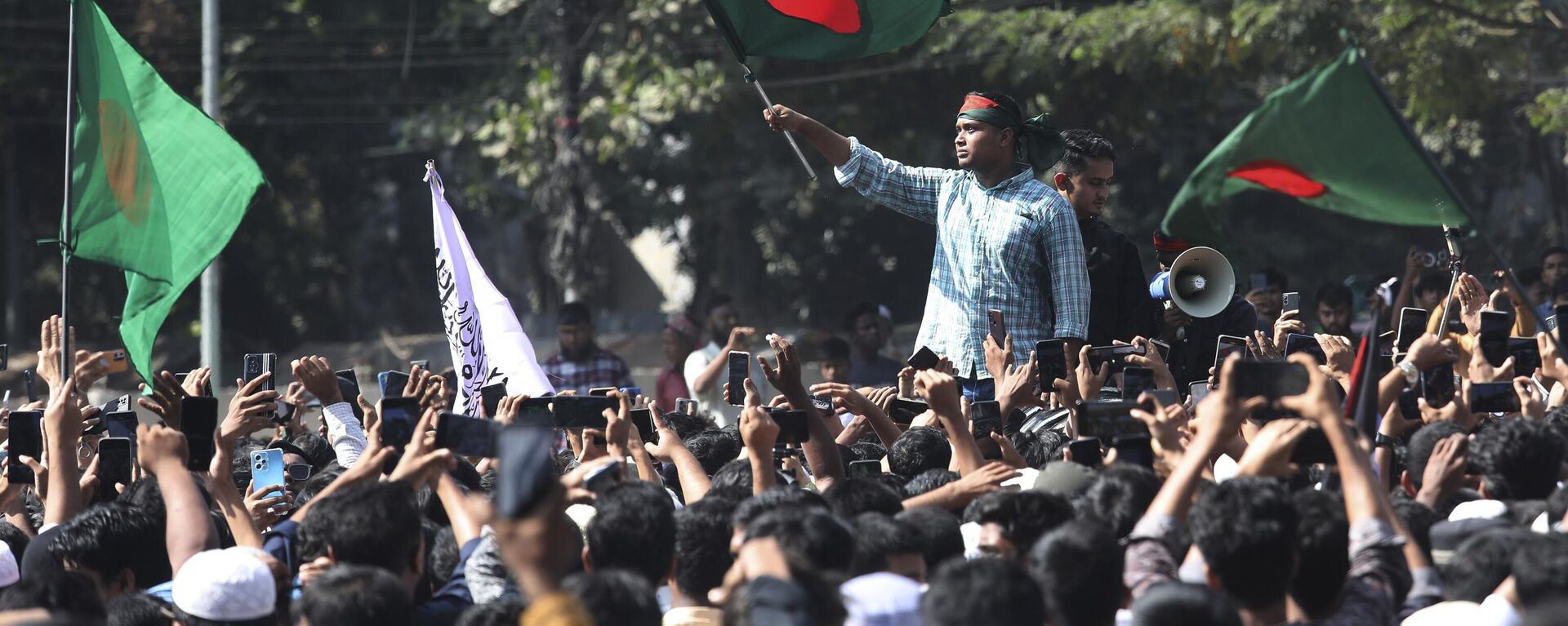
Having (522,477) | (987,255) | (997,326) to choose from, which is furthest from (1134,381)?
(522,477)

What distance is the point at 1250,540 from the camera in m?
3.39

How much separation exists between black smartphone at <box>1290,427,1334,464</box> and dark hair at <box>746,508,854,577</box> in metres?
1.05

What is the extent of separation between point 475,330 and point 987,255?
6.92 feet

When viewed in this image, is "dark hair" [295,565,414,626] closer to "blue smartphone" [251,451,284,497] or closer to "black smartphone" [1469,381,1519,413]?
"blue smartphone" [251,451,284,497]

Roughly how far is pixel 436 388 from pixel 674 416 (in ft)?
3.81

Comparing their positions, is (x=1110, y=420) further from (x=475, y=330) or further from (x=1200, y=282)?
(x=475, y=330)

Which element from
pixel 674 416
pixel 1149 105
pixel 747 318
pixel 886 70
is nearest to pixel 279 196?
pixel 747 318

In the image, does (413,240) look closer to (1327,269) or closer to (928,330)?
(1327,269)

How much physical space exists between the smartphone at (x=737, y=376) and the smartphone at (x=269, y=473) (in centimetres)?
161

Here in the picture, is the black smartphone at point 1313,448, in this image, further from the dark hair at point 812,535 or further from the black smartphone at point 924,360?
the black smartphone at point 924,360

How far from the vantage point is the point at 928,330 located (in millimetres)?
6469

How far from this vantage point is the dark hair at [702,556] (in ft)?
13.0

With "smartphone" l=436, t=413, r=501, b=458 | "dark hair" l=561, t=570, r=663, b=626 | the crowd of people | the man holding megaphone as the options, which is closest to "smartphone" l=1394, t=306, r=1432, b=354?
the crowd of people

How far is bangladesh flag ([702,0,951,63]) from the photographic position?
659cm
